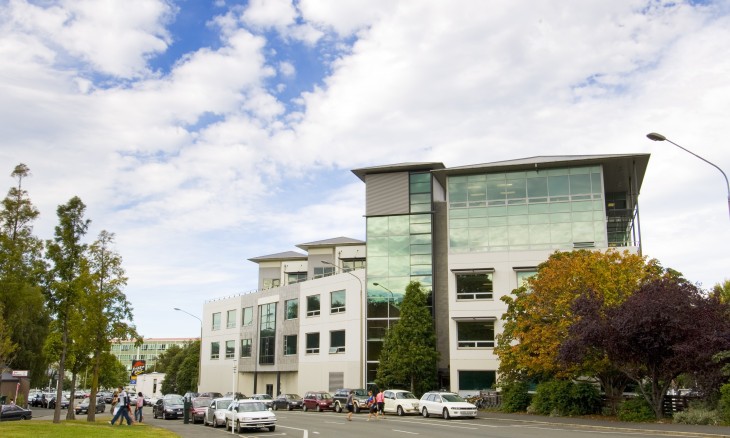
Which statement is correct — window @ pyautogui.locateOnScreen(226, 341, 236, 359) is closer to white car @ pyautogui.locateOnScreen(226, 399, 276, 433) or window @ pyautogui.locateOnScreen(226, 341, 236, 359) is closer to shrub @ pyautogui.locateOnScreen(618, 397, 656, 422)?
white car @ pyautogui.locateOnScreen(226, 399, 276, 433)

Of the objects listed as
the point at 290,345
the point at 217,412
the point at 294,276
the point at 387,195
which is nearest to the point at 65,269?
the point at 217,412

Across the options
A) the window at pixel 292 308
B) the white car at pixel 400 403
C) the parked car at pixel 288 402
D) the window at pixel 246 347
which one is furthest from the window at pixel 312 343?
the white car at pixel 400 403

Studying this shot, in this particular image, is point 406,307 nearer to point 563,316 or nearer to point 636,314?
point 563,316

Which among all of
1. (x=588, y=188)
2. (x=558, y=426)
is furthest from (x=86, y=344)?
(x=588, y=188)

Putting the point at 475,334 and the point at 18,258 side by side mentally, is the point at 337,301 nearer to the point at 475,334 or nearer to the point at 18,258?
the point at 475,334

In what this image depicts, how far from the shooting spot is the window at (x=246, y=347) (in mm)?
67062

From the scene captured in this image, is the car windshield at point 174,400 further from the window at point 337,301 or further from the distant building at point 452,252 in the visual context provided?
the window at point 337,301

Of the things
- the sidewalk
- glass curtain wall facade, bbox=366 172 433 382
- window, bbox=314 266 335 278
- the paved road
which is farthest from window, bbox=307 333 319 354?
the paved road

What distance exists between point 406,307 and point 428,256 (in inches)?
220

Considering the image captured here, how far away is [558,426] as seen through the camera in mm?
27891

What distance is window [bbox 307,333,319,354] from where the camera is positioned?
57.2 m

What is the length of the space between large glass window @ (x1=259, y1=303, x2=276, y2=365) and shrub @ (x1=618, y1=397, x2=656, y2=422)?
126ft

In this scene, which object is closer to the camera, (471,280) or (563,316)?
(563,316)

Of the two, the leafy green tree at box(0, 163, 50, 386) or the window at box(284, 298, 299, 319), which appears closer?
the leafy green tree at box(0, 163, 50, 386)
